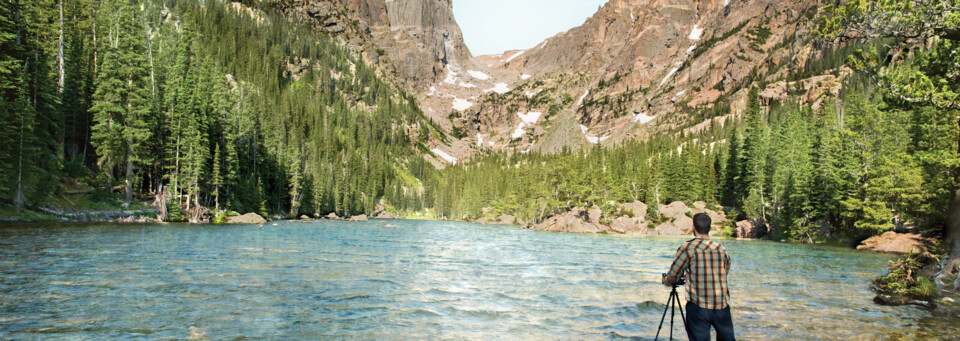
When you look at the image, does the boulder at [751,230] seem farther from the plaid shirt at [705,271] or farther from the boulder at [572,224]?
the plaid shirt at [705,271]

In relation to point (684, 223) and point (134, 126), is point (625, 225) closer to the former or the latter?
point (684, 223)

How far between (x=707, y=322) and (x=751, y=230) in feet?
214

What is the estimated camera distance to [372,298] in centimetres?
1426

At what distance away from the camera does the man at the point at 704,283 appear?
725 centimetres

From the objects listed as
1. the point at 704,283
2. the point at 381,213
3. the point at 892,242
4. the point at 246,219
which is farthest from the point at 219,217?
the point at 381,213

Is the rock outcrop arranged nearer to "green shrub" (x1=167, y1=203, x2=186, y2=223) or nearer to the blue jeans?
"green shrub" (x1=167, y1=203, x2=186, y2=223)

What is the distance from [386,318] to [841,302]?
14936mm

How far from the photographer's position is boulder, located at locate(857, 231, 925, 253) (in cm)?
3564

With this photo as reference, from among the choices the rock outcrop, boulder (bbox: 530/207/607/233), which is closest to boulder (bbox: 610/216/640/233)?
the rock outcrop

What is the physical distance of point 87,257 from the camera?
1992cm

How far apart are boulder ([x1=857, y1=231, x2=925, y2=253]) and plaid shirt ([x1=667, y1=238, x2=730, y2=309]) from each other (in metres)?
38.3

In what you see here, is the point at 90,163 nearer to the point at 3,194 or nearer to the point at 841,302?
the point at 3,194

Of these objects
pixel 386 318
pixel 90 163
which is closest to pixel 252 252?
→ pixel 386 318

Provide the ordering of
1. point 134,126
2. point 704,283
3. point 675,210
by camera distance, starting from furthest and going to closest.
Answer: point 675,210 → point 134,126 → point 704,283
